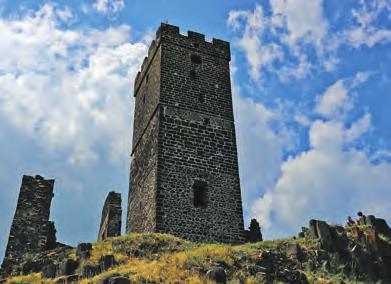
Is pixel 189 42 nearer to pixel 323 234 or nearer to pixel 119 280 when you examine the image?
pixel 323 234

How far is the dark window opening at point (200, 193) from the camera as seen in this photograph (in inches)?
929

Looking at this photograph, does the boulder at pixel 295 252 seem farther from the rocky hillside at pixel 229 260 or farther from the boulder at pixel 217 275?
the boulder at pixel 217 275

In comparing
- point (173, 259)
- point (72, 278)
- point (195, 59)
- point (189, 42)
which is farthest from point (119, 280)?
point (189, 42)

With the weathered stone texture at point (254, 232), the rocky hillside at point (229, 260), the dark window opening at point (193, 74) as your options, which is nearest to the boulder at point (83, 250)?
the rocky hillside at point (229, 260)

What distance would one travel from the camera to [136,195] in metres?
26.8

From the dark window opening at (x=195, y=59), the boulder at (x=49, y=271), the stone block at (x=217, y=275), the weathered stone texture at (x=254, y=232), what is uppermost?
the dark window opening at (x=195, y=59)

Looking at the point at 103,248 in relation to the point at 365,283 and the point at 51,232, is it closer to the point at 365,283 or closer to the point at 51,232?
the point at 51,232

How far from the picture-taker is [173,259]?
15406mm

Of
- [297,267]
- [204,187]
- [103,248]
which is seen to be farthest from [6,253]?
[297,267]

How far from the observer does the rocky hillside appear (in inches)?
569

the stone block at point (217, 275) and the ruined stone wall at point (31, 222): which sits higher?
the ruined stone wall at point (31, 222)

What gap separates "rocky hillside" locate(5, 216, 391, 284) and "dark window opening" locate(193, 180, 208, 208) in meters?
4.34

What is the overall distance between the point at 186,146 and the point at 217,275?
37.6ft

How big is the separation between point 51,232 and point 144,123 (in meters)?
8.02
